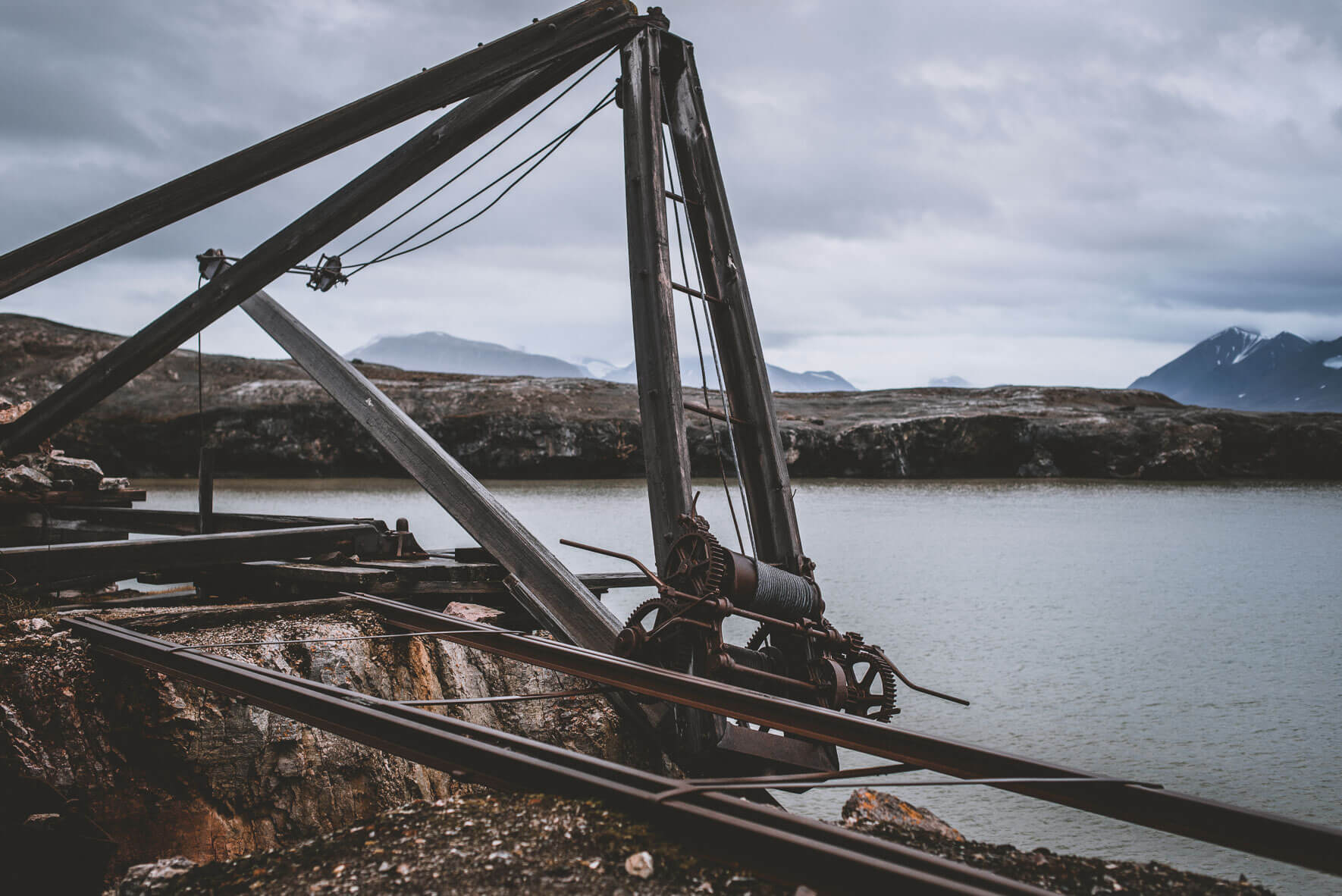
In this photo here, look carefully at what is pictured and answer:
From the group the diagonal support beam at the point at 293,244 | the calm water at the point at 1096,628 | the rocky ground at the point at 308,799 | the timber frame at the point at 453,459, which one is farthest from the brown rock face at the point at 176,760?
the calm water at the point at 1096,628

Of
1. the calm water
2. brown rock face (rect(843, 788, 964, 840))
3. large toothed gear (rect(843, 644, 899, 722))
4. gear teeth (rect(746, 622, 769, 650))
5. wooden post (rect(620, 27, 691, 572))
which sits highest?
wooden post (rect(620, 27, 691, 572))

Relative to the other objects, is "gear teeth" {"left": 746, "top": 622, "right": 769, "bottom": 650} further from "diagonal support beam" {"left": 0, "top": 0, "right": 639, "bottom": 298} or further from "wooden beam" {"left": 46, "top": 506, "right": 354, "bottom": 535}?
"wooden beam" {"left": 46, "top": 506, "right": 354, "bottom": 535}

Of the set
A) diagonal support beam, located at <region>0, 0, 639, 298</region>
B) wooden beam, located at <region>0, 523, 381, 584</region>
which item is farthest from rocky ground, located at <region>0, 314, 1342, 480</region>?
diagonal support beam, located at <region>0, 0, 639, 298</region>

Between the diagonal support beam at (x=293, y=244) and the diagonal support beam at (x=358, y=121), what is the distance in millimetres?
154

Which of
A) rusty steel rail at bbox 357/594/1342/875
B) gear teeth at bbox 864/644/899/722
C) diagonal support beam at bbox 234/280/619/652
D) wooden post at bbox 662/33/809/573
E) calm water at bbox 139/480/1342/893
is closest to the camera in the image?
rusty steel rail at bbox 357/594/1342/875

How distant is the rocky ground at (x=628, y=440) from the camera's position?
29109 mm

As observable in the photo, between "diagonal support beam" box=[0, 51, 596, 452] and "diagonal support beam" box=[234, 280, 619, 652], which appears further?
"diagonal support beam" box=[0, 51, 596, 452]

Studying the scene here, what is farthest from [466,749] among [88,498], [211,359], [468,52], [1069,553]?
[211,359]

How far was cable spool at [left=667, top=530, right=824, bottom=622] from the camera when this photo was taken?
4289 mm

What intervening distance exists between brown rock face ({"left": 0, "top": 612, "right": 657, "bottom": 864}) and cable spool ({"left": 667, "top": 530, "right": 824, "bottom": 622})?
1.64m

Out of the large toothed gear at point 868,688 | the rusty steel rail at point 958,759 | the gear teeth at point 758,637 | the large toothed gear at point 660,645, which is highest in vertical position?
the rusty steel rail at point 958,759

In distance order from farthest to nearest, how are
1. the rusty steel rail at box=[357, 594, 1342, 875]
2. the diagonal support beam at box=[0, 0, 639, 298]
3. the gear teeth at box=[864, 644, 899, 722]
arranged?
1. the diagonal support beam at box=[0, 0, 639, 298]
2. the gear teeth at box=[864, 644, 899, 722]
3. the rusty steel rail at box=[357, 594, 1342, 875]

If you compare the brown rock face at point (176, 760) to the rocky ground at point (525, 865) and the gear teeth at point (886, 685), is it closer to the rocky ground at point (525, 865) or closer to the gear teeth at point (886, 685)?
the rocky ground at point (525, 865)

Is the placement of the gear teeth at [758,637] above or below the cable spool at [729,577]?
below
